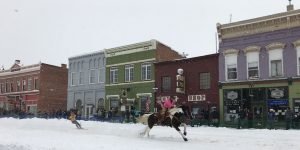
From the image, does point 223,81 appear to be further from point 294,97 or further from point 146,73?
point 146,73

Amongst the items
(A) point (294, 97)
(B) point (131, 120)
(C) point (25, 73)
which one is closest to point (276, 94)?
(A) point (294, 97)

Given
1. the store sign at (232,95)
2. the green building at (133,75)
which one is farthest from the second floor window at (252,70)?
the green building at (133,75)

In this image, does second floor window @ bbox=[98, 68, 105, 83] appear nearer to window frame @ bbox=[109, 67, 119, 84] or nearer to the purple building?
window frame @ bbox=[109, 67, 119, 84]

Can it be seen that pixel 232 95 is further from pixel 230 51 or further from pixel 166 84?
pixel 166 84

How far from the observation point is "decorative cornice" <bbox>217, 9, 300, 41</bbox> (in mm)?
29469

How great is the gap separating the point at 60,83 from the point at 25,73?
5154 mm

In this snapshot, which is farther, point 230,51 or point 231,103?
point 230,51

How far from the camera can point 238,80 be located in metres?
32.1

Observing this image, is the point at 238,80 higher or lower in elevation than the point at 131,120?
higher

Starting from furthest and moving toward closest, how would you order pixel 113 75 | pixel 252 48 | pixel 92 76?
pixel 92 76 → pixel 113 75 → pixel 252 48

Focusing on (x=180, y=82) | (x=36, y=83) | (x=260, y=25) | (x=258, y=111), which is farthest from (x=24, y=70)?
(x=258, y=111)

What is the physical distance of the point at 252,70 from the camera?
31594 millimetres

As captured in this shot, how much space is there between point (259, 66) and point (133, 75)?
14.7m

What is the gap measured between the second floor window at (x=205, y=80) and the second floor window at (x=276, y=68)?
6223 millimetres
